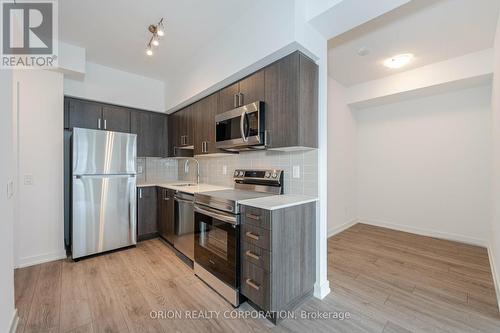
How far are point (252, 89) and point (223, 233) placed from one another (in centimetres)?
150

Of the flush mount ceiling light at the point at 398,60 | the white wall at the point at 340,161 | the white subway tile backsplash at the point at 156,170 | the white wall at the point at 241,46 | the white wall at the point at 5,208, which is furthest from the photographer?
the white subway tile backsplash at the point at 156,170

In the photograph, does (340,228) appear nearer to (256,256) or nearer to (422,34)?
(256,256)

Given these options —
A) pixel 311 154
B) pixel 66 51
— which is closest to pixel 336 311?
pixel 311 154

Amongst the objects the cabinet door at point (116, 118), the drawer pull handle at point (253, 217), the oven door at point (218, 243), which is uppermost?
the cabinet door at point (116, 118)

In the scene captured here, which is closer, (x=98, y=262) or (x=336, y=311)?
(x=336, y=311)

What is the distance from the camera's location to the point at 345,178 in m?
4.25

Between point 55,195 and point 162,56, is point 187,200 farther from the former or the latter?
point 162,56

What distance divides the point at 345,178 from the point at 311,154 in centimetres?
248

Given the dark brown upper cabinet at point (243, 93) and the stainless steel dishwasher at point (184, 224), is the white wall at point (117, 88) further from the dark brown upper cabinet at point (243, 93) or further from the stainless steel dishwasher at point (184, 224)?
the stainless steel dishwasher at point (184, 224)

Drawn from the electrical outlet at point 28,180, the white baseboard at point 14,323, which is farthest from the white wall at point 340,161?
the electrical outlet at point 28,180

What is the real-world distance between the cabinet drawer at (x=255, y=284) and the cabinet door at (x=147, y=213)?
7.45 ft

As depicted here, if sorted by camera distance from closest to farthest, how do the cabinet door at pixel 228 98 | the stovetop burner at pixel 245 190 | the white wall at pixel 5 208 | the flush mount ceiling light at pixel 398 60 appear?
the white wall at pixel 5 208
the stovetop burner at pixel 245 190
the cabinet door at pixel 228 98
the flush mount ceiling light at pixel 398 60

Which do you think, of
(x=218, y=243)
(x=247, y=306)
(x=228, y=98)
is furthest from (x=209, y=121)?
(x=247, y=306)

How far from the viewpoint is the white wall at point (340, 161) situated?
12.6 feet
